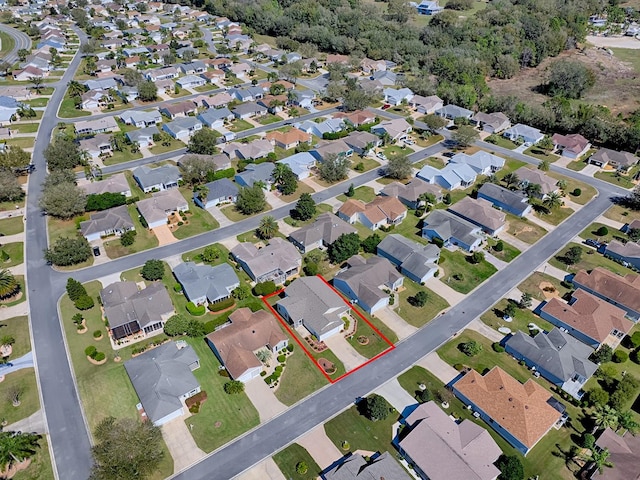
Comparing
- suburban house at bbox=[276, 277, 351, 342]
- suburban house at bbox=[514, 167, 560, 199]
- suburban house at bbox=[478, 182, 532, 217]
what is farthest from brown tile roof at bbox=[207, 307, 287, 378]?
suburban house at bbox=[514, 167, 560, 199]

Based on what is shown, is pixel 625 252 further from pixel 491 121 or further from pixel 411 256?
pixel 491 121

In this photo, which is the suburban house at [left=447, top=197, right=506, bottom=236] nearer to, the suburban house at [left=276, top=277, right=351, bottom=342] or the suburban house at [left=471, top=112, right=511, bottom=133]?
the suburban house at [left=276, top=277, right=351, bottom=342]

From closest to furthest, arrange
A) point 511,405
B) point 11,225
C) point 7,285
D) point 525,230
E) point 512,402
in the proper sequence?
point 511,405 → point 512,402 → point 7,285 → point 11,225 → point 525,230

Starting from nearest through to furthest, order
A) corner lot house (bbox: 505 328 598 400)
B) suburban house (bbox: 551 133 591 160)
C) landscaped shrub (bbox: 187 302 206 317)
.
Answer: corner lot house (bbox: 505 328 598 400)
landscaped shrub (bbox: 187 302 206 317)
suburban house (bbox: 551 133 591 160)

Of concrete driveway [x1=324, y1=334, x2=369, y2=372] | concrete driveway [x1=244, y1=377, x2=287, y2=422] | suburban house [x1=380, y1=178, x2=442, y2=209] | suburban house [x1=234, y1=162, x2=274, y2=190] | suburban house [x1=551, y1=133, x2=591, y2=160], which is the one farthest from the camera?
suburban house [x1=551, y1=133, x2=591, y2=160]

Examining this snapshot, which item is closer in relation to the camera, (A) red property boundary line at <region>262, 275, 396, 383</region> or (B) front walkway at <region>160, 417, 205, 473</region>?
(B) front walkway at <region>160, 417, 205, 473</region>

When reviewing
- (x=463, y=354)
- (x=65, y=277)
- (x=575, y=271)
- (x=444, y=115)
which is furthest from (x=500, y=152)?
(x=65, y=277)

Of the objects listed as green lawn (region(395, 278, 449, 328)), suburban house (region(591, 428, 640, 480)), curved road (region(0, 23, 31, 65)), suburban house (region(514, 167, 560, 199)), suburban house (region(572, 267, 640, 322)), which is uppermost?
suburban house (region(514, 167, 560, 199))

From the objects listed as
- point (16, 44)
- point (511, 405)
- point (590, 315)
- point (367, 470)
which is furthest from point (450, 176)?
point (16, 44)
